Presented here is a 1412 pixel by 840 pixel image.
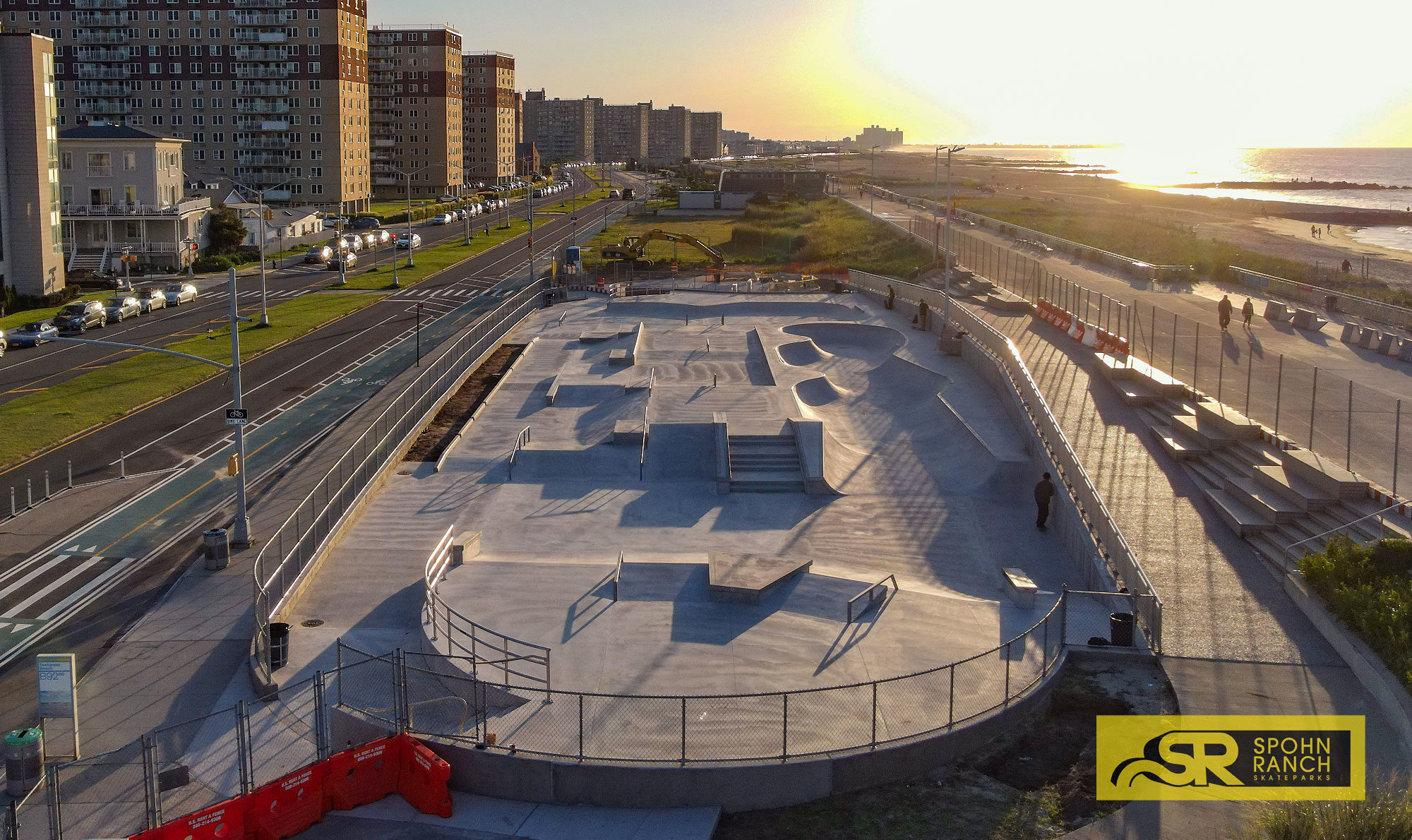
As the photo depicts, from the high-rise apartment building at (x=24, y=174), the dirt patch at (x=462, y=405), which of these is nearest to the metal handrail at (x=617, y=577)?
the dirt patch at (x=462, y=405)

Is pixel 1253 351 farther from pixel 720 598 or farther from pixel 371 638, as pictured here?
pixel 371 638

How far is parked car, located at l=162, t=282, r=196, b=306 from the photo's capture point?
71562 millimetres

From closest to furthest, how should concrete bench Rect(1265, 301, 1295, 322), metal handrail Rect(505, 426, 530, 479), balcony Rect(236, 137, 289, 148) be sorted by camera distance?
metal handrail Rect(505, 426, 530, 479), concrete bench Rect(1265, 301, 1295, 322), balcony Rect(236, 137, 289, 148)

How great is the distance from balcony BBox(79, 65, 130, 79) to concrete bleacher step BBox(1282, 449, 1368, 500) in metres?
142

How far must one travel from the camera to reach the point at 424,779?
1706 centimetres

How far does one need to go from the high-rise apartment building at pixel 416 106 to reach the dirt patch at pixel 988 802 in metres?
166

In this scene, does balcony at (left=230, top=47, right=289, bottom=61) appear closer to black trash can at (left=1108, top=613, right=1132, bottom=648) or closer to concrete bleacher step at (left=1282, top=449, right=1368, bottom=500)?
concrete bleacher step at (left=1282, top=449, right=1368, bottom=500)

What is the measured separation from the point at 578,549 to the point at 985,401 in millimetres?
17122

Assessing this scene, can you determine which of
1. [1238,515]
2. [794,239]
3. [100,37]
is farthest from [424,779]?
[100,37]

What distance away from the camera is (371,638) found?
2300cm

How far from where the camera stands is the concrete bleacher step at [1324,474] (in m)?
25.4

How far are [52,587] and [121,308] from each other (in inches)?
1716

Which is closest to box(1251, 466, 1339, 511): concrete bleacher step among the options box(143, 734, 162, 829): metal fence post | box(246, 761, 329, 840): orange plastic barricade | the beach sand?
box(246, 761, 329, 840): orange plastic barricade

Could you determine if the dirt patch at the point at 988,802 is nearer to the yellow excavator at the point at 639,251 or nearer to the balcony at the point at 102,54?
the yellow excavator at the point at 639,251
